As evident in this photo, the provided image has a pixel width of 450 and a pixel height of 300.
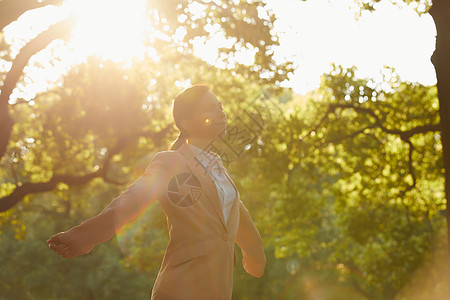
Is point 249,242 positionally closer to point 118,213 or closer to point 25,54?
point 118,213

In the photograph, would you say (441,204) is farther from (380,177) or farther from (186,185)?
(186,185)

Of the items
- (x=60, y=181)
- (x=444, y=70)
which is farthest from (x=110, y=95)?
(x=444, y=70)

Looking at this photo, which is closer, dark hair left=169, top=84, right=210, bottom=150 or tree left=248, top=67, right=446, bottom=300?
dark hair left=169, top=84, right=210, bottom=150

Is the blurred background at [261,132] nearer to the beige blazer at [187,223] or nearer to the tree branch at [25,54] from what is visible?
the tree branch at [25,54]

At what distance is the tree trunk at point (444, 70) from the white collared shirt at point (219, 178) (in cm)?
403

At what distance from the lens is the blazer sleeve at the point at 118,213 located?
2275mm

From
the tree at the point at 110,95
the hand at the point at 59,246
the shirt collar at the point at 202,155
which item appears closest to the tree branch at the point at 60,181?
the tree at the point at 110,95

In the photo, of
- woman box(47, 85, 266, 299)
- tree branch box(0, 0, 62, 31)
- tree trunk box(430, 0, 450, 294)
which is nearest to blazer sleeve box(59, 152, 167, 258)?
woman box(47, 85, 266, 299)

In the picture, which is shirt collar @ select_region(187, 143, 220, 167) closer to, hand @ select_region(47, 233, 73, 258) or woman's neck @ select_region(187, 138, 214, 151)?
woman's neck @ select_region(187, 138, 214, 151)

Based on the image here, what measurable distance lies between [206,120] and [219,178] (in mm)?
332

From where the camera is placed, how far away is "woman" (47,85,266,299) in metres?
2.45

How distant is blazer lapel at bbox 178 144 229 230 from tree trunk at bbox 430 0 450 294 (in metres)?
4.20

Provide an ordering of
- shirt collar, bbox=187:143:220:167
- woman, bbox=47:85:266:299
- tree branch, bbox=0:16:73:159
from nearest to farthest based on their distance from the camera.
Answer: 1. woman, bbox=47:85:266:299
2. shirt collar, bbox=187:143:220:167
3. tree branch, bbox=0:16:73:159

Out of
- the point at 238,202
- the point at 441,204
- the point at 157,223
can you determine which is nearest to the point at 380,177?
the point at 441,204
